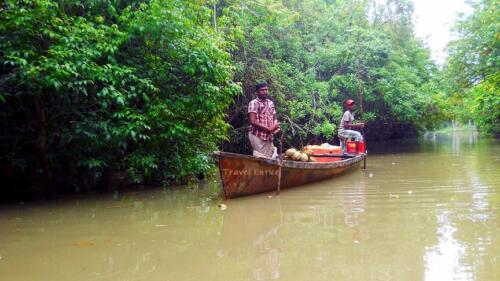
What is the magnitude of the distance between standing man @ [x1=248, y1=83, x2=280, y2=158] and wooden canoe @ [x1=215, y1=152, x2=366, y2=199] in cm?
46

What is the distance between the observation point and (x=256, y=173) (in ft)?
22.2

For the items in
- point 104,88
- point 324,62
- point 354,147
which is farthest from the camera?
point 324,62

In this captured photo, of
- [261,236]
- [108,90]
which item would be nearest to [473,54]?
[108,90]

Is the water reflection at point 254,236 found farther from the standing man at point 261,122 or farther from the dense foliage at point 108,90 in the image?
the dense foliage at point 108,90

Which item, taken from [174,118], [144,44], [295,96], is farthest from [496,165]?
[144,44]

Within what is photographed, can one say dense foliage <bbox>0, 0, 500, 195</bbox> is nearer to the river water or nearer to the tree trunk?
the tree trunk

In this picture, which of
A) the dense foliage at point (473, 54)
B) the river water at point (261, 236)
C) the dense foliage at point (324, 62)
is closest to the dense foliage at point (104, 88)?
the river water at point (261, 236)

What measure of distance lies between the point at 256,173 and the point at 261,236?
2296mm

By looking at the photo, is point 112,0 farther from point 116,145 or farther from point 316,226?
point 316,226

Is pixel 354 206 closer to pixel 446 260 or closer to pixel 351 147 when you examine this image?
pixel 446 260

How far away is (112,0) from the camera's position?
22.8ft

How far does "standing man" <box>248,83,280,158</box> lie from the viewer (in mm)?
7086

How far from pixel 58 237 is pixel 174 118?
3.29 meters

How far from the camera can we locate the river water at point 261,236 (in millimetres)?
3400
